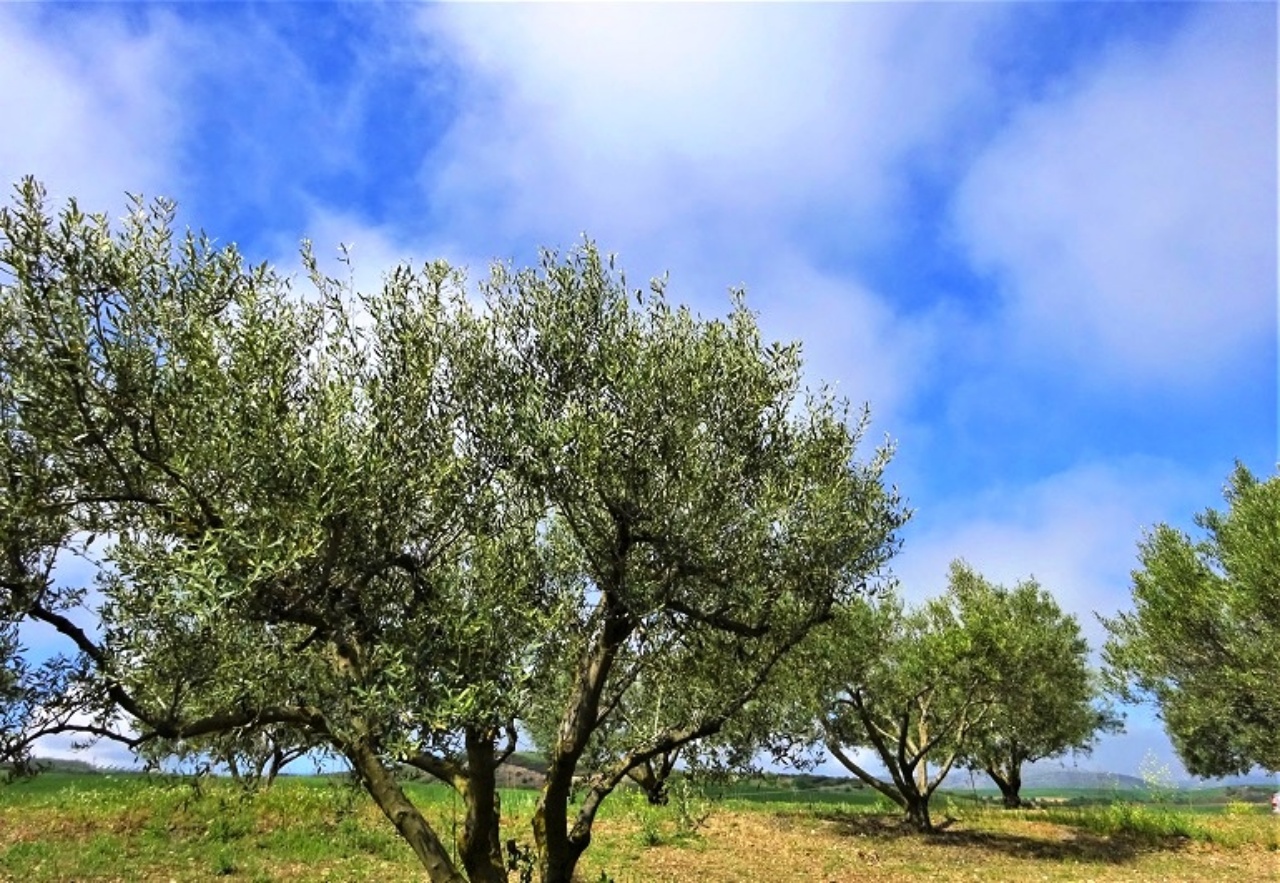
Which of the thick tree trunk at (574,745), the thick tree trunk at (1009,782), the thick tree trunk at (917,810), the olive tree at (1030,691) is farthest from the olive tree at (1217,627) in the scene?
the thick tree trunk at (574,745)

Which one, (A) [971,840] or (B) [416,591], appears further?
(A) [971,840]

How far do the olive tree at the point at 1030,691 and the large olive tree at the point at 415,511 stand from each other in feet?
83.3

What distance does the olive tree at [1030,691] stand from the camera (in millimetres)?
37678

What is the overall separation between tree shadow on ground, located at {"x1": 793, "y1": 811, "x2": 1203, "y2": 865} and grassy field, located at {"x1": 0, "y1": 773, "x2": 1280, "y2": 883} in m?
0.12

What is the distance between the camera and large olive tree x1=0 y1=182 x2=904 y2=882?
10.4m

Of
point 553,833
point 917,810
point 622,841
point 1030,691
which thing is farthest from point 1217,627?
point 553,833

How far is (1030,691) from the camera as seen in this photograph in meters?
38.2

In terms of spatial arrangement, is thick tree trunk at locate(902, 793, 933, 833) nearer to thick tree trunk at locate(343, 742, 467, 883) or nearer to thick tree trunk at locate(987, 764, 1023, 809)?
thick tree trunk at locate(987, 764, 1023, 809)

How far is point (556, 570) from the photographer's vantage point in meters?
15.0

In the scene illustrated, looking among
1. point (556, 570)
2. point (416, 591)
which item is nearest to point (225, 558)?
point (416, 591)

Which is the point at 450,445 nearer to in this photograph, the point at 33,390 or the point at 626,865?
the point at 33,390

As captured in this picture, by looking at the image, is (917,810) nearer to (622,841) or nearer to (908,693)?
(908,693)

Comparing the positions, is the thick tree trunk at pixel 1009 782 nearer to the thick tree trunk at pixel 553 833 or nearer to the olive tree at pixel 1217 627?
the olive tree at pixel 1217 627

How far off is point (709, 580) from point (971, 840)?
30.1 meters
